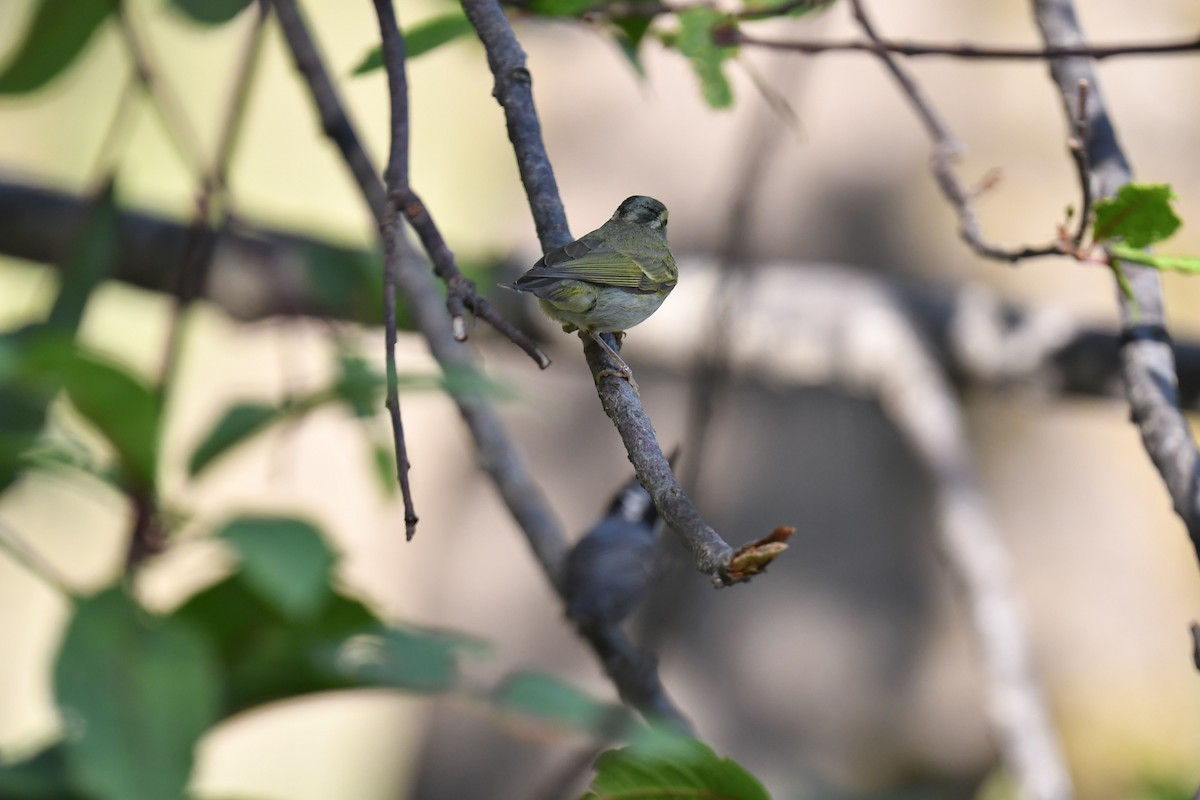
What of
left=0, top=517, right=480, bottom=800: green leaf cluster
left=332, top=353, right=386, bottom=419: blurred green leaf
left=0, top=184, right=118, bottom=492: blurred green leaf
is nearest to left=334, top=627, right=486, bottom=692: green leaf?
left=0, top=517, right=480, bottom=800: green leaf cluster

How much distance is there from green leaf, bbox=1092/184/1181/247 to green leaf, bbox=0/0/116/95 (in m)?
1.78

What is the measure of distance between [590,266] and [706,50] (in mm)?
411

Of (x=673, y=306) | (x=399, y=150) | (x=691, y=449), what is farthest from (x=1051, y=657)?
(x=399, y=150)

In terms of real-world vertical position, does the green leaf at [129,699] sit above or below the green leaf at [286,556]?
Result: below

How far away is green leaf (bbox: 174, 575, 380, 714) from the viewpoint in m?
1.97

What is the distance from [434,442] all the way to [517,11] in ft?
9.46

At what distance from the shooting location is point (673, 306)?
3.11 metres

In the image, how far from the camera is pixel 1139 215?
1.10 m

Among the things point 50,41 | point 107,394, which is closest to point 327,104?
point 107,394

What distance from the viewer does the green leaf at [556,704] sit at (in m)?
1.54

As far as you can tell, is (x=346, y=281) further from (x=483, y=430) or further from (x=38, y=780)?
(x=38, y=780)

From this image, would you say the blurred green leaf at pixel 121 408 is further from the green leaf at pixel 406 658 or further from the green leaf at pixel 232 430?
the green leaf at pixel 406 658

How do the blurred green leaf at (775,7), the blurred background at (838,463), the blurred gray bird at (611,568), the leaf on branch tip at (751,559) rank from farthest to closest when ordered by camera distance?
the blurred background at (838,463) → the blurred gray bird at (611,568) → the blurred green leaf at (775,7) → the leaf on branch tip at (751,559)

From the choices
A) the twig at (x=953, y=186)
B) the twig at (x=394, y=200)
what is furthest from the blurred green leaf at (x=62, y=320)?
the twig at (x=953, y=186)
